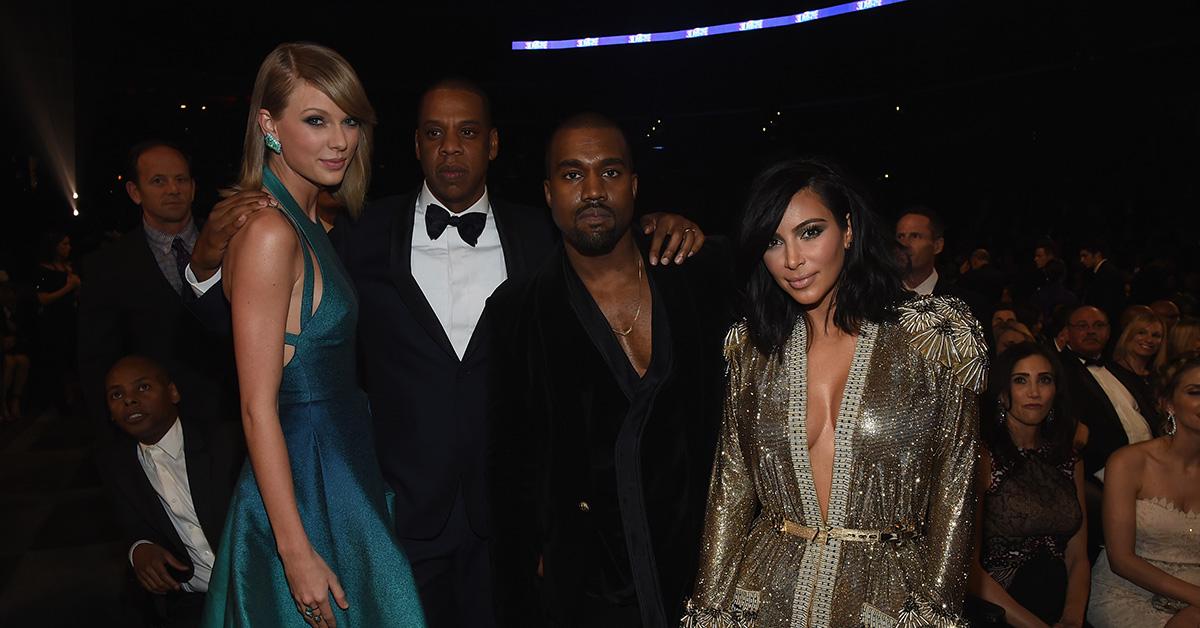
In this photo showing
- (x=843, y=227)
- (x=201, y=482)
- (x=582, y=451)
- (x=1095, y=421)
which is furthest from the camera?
(x=1095, y=421)

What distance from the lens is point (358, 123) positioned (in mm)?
2207

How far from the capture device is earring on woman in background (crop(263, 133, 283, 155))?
2121 mm

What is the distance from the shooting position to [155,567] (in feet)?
9.83

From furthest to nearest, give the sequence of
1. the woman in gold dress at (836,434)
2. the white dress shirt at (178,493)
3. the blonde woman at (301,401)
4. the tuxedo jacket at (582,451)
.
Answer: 1. the white dress shirt at (178,493)
2. the tuxedo jacket at (582,451)
3. the woman in gold dress at (836,434)
4. the blonde woman at (301,401)

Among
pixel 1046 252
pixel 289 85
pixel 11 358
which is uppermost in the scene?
pixel 1046 252

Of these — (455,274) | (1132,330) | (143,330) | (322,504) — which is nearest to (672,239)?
(455,274)

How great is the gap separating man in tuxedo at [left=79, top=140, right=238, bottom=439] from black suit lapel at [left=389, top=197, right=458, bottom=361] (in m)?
1.33

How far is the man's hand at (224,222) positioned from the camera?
6.31 feet

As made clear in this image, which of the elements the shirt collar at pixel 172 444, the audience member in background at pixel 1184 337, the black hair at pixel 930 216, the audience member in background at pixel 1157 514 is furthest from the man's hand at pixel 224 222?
the audience member in background at pixel 1184 337

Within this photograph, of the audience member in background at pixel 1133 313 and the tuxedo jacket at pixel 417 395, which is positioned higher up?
the audience member in background at pixel 1133 313

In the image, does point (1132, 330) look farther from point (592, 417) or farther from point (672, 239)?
point (592, 417)

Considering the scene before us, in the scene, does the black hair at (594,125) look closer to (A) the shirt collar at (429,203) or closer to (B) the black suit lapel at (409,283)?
(A) the shirt collar at (429,203)

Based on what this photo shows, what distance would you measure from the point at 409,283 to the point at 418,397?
0.32 metres

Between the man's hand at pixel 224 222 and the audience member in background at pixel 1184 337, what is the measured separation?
4.63m
